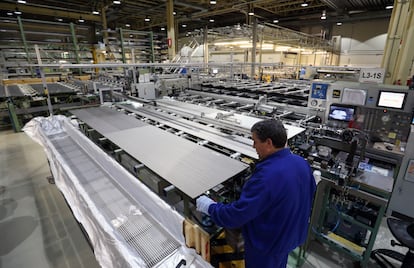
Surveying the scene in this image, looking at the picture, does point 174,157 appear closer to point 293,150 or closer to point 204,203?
point 204,203

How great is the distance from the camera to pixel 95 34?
8.29 m

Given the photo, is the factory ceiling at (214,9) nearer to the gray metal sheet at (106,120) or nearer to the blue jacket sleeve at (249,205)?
the gray metal sheet at (106,120)

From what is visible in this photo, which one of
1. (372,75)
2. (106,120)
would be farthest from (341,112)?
(106,120)

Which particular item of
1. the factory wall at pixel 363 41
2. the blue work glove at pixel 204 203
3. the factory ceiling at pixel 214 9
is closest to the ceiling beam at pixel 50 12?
the factory ceiling at pixel 214 9

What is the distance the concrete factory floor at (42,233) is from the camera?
1951mm

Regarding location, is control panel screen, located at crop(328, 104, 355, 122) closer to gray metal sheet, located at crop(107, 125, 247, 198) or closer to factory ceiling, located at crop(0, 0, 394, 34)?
gray metal sheet, located at crop(107, 125, 247, 198)

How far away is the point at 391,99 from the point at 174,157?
231cm

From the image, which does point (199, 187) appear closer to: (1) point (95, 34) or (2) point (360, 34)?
(1) point (95, 34)

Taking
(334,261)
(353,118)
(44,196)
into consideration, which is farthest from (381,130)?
(44,196)

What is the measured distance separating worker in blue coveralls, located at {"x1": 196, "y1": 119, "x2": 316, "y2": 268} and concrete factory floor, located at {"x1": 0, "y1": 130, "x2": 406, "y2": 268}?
120 cm

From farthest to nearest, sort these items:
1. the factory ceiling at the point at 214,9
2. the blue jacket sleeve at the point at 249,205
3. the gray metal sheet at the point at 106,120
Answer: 1. the factory ceiling at the point at 214,9
2. the gray metal sheet at the point at 106,120
3. the blue jacket sleeve at the point at 249,205

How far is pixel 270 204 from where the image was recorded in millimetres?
954

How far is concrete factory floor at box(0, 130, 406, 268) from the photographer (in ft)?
6.40

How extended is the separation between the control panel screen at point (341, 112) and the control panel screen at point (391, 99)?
26 centimetres
